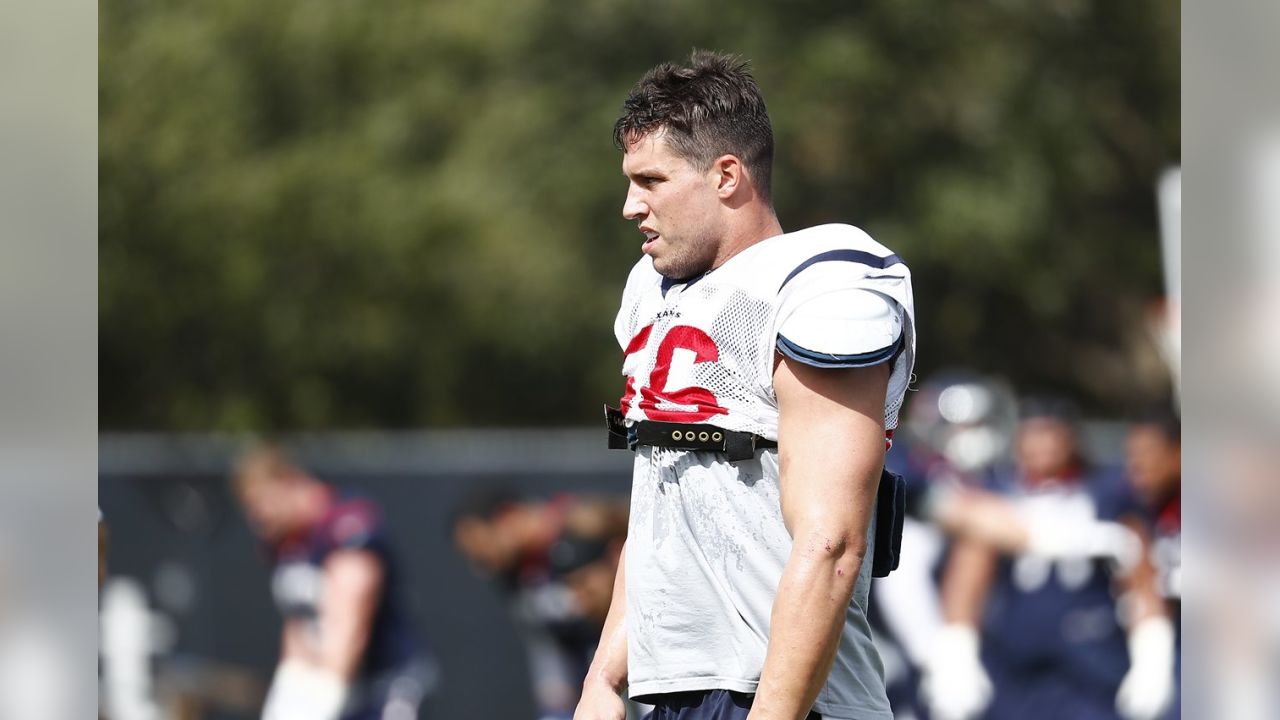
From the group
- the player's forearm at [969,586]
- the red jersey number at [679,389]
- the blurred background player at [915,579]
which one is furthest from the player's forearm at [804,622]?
the player's forearm at [969,586]

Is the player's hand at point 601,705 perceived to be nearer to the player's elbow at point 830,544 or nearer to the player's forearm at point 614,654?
the player's forearm at point 614,654

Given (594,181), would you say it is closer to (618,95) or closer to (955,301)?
(618,95)

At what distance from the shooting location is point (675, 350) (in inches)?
120

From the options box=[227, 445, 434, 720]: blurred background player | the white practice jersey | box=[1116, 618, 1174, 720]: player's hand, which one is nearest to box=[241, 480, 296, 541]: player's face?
box=[227, 445, 434, 720]: blurred background player

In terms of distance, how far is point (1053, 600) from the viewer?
8.82 m

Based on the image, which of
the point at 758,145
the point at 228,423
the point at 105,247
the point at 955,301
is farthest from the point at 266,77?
the point at 758,145

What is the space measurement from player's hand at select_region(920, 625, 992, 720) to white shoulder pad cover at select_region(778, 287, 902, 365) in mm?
7113

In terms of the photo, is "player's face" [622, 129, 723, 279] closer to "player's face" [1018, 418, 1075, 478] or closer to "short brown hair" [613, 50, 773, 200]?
"short brown hair" [613, 50, 773, 200]

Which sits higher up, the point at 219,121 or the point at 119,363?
the point at 219,121

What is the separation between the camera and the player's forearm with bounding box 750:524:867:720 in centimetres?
278

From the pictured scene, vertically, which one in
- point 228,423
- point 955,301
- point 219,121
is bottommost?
point 228,423

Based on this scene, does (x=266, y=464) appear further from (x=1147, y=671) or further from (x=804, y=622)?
(x=804, y=622)
